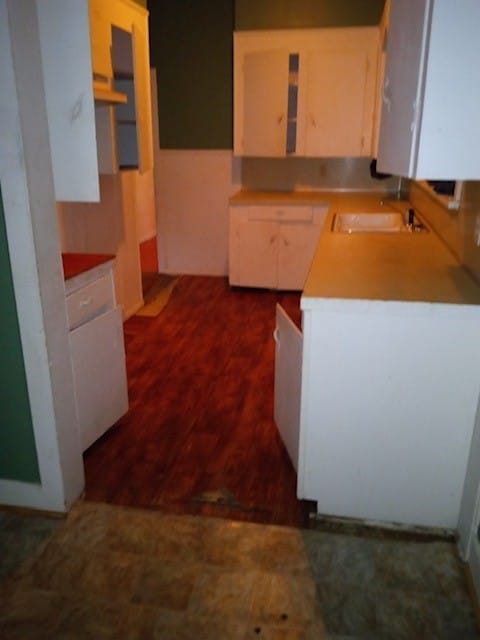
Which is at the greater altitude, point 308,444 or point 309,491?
point 308,444

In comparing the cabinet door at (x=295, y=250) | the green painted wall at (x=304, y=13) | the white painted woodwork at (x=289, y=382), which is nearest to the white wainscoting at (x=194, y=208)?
the cabinet door at (x=295, y=250)

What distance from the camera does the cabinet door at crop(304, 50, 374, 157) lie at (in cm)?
432

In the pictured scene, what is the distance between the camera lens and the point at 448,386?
67.1 inches

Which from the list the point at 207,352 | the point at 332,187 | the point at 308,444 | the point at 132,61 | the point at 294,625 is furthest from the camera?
the point at 332,187

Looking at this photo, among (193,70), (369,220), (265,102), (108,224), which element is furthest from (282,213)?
(193,70)

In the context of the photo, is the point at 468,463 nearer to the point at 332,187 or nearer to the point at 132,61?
the point at 132,61

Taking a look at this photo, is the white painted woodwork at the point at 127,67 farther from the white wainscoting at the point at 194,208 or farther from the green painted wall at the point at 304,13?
the white wainscoting at the point at 194,208

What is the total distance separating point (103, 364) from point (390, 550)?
139cm

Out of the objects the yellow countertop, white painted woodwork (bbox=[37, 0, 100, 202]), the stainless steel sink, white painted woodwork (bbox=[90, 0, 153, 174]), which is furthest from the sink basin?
white painted woodwork (bbox=[37, 0, 100, 202])

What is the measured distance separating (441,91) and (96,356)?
1652 millimetres

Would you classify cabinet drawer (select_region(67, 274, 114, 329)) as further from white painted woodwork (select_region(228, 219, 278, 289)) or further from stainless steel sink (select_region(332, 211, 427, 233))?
white painted woodwork (select_region(228, 219, 278, 289))

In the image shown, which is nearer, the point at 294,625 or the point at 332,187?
the point at 294,625

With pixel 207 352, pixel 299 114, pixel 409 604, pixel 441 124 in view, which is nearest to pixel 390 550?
pixel 409 604

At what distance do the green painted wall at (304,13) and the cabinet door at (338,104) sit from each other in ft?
0.87
